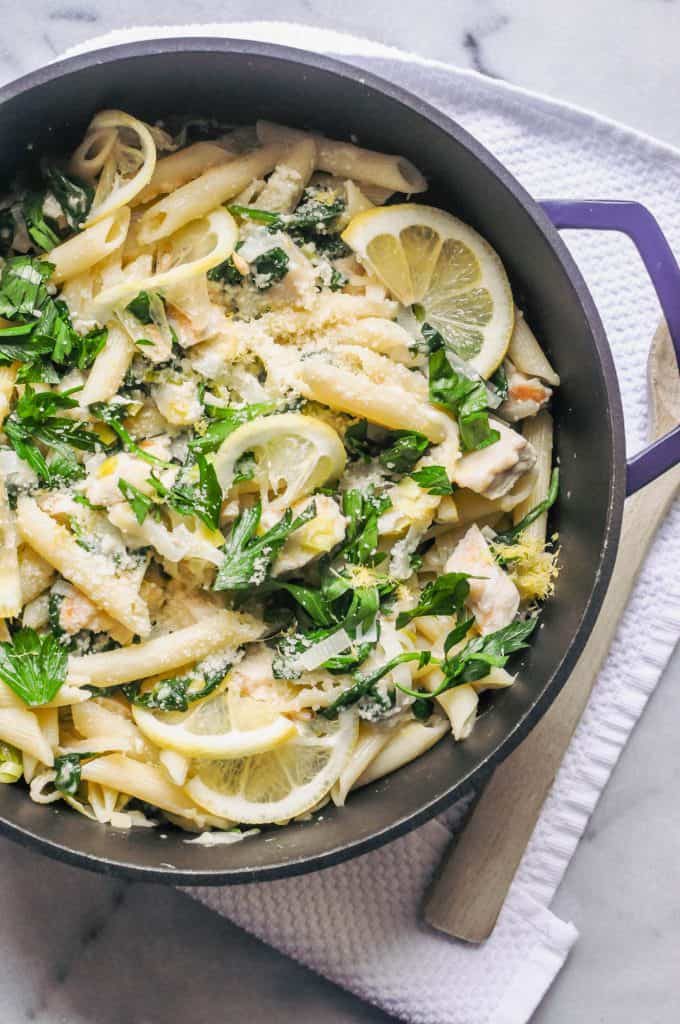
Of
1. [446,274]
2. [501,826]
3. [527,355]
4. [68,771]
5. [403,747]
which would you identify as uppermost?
[446,274]

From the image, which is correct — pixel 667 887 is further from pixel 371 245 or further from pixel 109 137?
pixel 109 137

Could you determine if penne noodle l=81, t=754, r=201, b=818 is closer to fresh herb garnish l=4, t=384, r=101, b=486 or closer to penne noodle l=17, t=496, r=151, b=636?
penne noodle l=17, t=496, r=151, b=636

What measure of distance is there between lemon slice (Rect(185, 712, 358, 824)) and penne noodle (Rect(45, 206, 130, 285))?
1.05 metres

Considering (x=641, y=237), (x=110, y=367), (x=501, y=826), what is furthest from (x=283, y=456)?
(x=501, y=826)

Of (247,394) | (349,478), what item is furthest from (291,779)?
(247,394)

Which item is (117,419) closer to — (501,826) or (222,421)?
(222,421)

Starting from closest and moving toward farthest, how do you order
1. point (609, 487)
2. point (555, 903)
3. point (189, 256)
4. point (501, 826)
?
1. point (609, 487)
2. point (189, 256)
3. point (501, 826)
4. point (555, 903)

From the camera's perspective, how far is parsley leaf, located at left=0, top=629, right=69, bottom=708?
2.15 meters

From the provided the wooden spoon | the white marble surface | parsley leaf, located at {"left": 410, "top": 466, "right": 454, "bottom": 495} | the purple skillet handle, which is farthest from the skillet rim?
the white marble surface

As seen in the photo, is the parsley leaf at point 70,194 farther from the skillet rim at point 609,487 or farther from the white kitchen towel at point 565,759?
the white kitchen towel at point 565,759

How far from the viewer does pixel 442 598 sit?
2.23 meters

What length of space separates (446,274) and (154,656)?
3.38 feet

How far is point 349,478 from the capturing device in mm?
2293

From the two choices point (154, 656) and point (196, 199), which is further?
point (196, 199)
